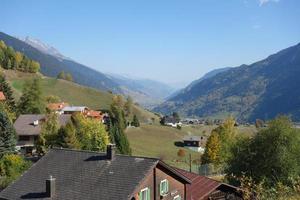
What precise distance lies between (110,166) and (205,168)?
44.3 metres

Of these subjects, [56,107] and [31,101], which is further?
[56,107]

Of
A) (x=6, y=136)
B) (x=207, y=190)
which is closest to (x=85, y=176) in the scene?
(x=207, y=190)

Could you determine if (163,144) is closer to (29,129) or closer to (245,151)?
(29,129)

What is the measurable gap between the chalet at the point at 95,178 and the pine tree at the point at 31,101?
8025 cm

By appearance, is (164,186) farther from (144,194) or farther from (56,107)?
(56,107)

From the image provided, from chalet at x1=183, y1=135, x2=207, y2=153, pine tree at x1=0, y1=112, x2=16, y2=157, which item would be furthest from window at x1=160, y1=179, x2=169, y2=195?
chalet at x1=183, y1=135, x2=207, y2=153

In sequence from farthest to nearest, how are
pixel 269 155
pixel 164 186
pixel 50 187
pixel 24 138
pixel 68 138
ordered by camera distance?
pixel 24 138 < pixel 68 138 < pixel 269 155 < pixel 164 186 < pixel 50 187

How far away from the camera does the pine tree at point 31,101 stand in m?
121

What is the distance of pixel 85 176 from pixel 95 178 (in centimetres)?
110

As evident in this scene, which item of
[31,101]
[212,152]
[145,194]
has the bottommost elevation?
[212,152]

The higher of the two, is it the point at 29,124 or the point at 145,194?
the point at 29,124

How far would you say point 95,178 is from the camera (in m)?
38.3

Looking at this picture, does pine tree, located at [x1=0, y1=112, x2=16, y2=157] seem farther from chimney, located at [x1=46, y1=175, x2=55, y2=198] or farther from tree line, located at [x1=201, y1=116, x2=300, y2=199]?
chimney, located at [x1=46, y1=175, x2=55, y2=198]

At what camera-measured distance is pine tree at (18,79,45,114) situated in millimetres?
121188
